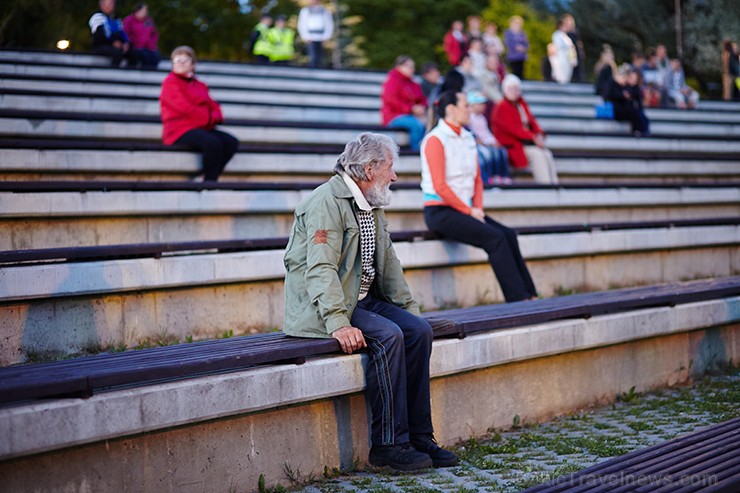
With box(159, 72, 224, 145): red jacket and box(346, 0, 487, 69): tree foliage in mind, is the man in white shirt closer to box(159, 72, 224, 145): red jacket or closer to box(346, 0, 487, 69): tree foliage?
box(159, 72, 224, 145): red jacket

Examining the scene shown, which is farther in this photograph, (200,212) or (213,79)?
(213,79)

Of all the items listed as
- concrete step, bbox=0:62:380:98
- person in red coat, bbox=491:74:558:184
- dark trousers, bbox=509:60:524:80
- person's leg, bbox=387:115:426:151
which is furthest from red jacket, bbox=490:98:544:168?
dark trousers, bbox=509:60:524:80

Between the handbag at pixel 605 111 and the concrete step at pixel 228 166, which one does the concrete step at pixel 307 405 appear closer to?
the concrete step at pixel 228 166

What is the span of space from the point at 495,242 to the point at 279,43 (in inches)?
559

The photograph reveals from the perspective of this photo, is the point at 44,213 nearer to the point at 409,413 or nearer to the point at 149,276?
the point at 149,276

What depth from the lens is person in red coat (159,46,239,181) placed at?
10.4m

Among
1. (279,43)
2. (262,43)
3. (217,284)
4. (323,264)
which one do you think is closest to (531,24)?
(279,43)

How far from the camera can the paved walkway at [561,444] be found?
5.32 metres

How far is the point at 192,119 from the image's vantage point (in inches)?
418

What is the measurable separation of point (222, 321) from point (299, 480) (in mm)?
2457

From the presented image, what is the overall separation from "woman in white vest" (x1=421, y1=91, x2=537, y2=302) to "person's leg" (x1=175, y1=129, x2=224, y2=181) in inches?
93.0

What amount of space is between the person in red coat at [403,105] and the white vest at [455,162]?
4.63 meters

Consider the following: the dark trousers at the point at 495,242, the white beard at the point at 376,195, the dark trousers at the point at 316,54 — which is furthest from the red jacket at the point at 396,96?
the white beard at the point at 376,195

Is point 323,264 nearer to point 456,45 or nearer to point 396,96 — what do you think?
point 396,96
